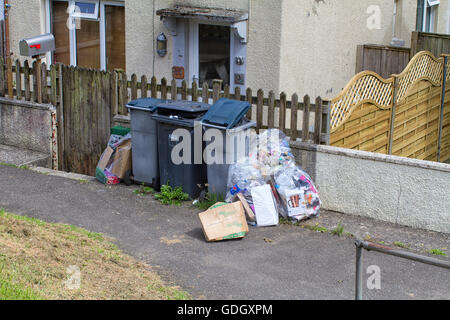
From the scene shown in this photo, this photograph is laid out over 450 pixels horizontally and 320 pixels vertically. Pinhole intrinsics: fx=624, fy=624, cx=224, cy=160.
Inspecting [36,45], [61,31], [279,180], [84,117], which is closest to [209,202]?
[279,180]

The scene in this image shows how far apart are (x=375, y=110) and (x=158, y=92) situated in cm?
336

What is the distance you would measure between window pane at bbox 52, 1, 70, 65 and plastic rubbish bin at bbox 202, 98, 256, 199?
5580 mm

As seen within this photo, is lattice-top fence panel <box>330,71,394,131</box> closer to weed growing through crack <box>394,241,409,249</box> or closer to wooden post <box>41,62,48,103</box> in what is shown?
weed growing through crack <box>394,241,409,249</box>

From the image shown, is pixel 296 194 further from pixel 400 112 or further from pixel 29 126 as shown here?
pixel 29 126

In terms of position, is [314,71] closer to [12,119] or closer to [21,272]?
[12,119]

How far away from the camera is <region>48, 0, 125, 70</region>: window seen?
12.2 meters

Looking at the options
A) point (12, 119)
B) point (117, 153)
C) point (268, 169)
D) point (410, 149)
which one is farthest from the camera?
point (410, 149)

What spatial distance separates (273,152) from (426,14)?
11.0 m

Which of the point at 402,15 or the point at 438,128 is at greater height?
the point at 402,15

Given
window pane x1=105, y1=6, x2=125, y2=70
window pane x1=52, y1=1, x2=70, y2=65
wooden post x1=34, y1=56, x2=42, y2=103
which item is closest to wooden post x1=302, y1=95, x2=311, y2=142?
wooden post x1=34, y1=56, x2=42, y2=103

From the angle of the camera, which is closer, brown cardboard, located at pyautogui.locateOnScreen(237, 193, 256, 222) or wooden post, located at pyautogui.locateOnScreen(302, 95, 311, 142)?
brown cardboard, located at pyautogui.locateOnScreen(237, 193, 256, 222)

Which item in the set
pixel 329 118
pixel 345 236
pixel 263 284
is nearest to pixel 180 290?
pixel 263 284

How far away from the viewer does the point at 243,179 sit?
784 cm
